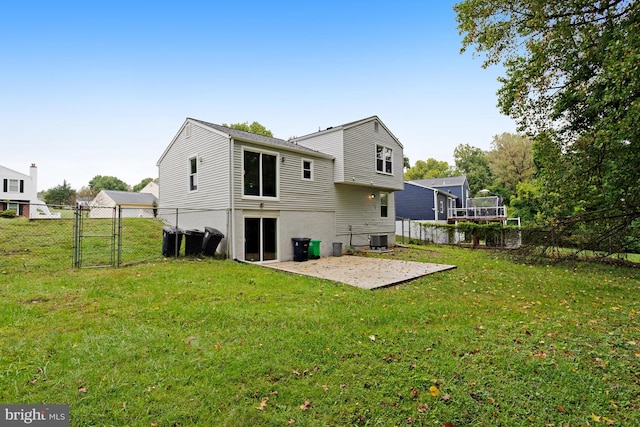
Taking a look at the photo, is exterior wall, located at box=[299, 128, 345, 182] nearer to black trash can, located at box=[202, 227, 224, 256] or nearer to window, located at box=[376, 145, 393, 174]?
window, located at box=[376, 145, 393, 174]

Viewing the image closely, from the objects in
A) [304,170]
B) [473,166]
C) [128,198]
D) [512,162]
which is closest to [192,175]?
[304,170]

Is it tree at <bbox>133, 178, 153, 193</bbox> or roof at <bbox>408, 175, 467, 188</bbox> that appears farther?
tree at <bbox>133, 178, 153, 193</bbox>

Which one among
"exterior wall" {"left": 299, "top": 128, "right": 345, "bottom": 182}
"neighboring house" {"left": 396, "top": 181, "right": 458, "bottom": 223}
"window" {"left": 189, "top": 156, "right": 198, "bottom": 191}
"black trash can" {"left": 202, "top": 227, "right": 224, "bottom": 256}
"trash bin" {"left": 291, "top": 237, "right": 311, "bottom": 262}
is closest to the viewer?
"black trash can" {"left": 202, "top": 227, "right": 224, "bottom": 256}

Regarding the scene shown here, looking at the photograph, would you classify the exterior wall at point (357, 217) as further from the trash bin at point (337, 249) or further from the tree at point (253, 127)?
the tree at point (253, 127)

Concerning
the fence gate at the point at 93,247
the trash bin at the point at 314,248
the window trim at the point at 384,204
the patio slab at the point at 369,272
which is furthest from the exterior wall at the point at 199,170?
the window trim at the point at 384,204

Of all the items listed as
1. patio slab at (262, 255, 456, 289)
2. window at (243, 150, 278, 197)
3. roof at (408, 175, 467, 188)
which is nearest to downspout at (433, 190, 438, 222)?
roof at (408, 175, 467, 188)

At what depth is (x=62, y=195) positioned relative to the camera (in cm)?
4859

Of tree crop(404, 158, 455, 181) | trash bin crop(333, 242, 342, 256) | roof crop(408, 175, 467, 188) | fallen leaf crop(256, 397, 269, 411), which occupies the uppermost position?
tree crop(404, 158, 455, 181)

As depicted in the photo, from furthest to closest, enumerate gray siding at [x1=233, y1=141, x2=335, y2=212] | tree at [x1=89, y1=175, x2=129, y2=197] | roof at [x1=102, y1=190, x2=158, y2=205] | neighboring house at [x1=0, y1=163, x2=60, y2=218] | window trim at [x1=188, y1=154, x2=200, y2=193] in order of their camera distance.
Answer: tree at [x1=89, y1=175, x2=129, y2=197]
roof at [x1=102, y1=190, x2=158, y2=205]
neighboring house at [x1=0, y1=163, x2=60, y2=218]
window trim at [x1=188, y1=154, x2=200, y2=193]
gray siding at [x1=233, y1=141, x2=335, y2=212]

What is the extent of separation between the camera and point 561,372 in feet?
11.1

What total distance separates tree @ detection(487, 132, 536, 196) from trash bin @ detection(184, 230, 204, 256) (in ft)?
116

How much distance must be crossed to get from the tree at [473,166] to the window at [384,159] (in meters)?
30.8

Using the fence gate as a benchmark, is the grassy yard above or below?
below

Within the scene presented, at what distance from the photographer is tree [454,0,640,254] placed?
6168 mm
